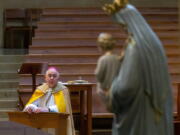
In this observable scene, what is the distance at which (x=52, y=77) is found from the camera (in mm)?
7238

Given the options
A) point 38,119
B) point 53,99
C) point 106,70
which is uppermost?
point 106,70

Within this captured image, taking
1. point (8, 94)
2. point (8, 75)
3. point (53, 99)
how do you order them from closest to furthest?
point (53, 99)
point (8, 94)
point (8, 75)

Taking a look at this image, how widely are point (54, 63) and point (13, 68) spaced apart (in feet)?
5.15

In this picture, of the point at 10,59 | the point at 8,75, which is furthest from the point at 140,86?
the point at 10,59

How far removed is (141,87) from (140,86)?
0.4 inches

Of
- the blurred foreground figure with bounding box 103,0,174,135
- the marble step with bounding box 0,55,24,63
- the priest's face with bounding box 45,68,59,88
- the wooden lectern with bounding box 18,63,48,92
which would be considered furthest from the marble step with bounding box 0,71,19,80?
the blurred foreground figure with bounding box 103,0,174,135

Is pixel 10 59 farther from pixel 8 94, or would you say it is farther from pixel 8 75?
pixel 8 94

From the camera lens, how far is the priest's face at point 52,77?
7.11 metres

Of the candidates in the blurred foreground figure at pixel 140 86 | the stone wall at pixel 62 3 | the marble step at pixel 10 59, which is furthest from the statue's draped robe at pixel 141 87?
the stone wall at pixel 62 3

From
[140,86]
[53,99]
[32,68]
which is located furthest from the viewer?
[32,68]

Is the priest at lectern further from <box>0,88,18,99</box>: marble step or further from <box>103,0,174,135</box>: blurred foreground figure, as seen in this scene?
<box>103,0,174,135</box>: blurred foreground figure

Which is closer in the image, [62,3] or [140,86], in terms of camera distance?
[140,86]

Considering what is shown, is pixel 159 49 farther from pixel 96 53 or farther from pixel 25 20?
pixel 25 20

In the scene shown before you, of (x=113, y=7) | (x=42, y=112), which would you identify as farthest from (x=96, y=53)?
(x=113, y=7)
